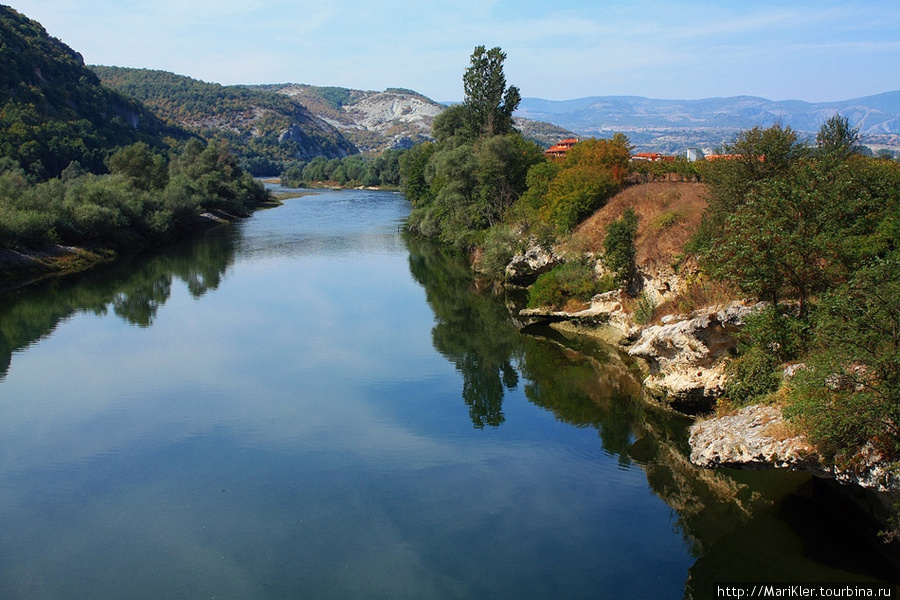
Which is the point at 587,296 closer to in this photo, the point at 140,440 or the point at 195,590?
the point at 140,440

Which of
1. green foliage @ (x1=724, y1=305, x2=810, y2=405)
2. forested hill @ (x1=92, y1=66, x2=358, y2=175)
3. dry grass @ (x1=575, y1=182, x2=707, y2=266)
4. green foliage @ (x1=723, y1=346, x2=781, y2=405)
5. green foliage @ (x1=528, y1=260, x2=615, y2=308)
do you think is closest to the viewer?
green foliage @ (x1=724, y1=305, x2=810, y2=405)

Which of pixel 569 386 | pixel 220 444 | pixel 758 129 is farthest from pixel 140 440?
pixel 758 129

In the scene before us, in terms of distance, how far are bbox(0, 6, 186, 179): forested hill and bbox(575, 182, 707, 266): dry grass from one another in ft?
190

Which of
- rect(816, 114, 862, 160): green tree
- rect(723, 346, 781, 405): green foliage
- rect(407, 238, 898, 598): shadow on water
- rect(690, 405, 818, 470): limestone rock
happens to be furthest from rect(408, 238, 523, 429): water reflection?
rect(816, 114, 862, 160): green tree

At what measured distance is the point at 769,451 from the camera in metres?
12.8

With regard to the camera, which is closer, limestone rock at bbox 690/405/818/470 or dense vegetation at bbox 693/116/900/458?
dense vegetation at bbox 693/116/900/458

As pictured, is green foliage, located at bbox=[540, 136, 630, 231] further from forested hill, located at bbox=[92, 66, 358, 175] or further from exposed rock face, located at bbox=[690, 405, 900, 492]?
forested hill, located at bbox=[92, 66, 358, 175]

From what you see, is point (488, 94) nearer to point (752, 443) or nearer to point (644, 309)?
point (644, 309)

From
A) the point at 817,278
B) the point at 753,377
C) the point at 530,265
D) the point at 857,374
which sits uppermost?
the point at 817,278

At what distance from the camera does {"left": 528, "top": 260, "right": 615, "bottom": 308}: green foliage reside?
29.0 metres

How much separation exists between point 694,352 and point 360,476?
9476 mm

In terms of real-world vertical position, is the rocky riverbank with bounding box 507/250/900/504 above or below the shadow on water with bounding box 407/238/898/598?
above

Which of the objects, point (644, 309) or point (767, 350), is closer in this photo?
point (767, 350)

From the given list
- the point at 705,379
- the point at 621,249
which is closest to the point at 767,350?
the point at 705,379
